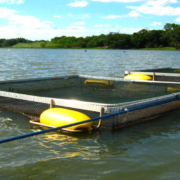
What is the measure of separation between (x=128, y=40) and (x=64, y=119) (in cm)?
14934

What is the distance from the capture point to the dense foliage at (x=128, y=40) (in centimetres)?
13490

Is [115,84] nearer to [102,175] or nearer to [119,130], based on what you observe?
[119,130]

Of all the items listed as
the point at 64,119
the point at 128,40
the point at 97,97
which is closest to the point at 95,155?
the point at 64,119

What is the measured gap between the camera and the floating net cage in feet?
26.4

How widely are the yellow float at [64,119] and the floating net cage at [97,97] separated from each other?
0.99 feet

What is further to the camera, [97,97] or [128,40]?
[128,40]

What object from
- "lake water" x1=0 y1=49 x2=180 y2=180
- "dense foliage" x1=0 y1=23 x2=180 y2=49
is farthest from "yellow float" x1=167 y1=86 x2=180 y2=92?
"dense foliage" x1=0 y1=23 x2=180 y2=49

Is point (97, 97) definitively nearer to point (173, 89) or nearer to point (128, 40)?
point (173, 89)

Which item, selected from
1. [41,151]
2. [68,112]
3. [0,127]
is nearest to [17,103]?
[0,127]

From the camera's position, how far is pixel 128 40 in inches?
6048

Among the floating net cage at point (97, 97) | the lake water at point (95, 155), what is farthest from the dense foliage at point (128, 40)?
the lake water at point (95, 155)

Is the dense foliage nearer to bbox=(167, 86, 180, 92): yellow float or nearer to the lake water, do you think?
bbox=(167, 86, 180, 92): yellow float

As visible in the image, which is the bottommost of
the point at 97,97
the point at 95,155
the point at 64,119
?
the point at 95,155

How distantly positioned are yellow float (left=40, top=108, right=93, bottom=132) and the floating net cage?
0.99ft
